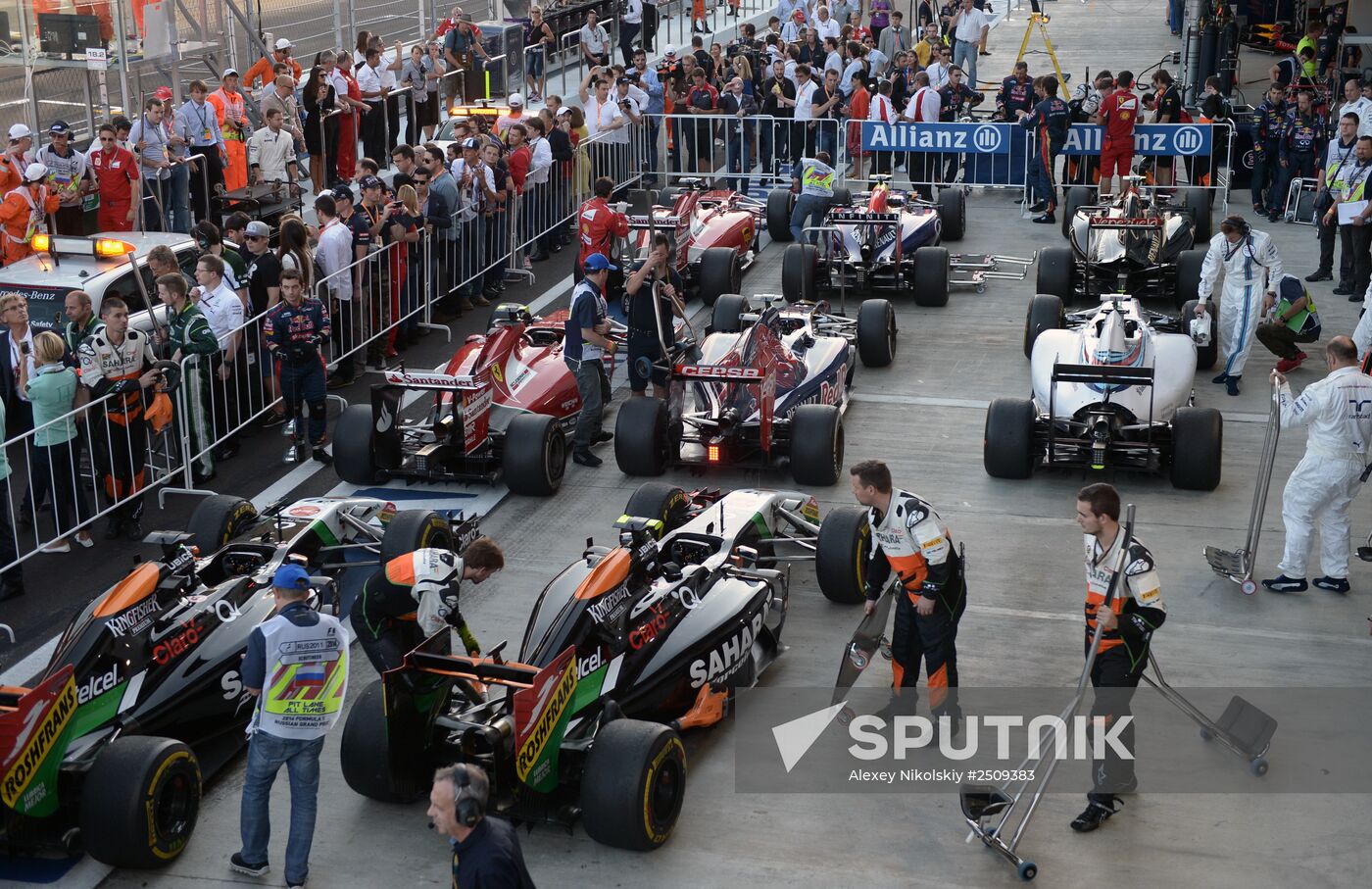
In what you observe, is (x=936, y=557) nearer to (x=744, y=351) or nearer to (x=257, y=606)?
(x=257, y=606)

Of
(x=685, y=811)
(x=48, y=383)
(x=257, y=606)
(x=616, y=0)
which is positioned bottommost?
(x=685, y=811)

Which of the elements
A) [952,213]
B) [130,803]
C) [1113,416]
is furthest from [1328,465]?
[952,213]

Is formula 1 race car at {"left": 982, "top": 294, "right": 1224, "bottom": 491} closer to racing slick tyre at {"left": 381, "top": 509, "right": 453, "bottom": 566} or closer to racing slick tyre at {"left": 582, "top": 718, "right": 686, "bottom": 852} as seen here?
racing slick tyre at {"left": 381, "top": 509, "right": 453, "bottom": 566}

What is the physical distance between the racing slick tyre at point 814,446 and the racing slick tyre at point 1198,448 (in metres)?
2.71

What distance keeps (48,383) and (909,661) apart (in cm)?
644

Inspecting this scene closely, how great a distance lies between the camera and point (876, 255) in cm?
1852

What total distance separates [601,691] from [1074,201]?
45.2 ft

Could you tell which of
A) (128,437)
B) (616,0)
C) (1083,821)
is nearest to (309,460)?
(128,437)

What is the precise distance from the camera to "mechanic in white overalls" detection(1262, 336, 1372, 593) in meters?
10.6

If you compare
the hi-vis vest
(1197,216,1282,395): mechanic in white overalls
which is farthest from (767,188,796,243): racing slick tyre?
the hi-vis vest

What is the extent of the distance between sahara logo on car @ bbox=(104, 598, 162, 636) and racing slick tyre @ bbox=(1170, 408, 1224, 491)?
26.0ft

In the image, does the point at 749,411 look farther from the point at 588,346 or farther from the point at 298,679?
the point at 298,679

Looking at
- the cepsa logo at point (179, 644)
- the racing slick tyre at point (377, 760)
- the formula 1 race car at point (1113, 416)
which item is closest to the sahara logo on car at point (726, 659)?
the racing slick tyre at point (377, 760)

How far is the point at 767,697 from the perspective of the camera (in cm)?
947
